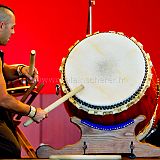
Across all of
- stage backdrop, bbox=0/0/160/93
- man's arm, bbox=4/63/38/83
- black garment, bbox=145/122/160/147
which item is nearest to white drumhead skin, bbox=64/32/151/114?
man's arm, bbox=4/63/38/83

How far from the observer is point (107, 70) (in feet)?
7.17

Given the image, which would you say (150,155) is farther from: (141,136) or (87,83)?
(87,83)

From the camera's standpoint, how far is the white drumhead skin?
215 cm

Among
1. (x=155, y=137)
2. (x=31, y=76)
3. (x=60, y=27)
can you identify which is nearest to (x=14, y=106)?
(x=31, y=76)

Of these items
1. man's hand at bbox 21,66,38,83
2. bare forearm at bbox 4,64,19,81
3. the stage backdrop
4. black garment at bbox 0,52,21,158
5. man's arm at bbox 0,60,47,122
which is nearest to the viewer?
man's arm at bbox 0,60,47,122

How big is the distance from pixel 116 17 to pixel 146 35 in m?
0.31

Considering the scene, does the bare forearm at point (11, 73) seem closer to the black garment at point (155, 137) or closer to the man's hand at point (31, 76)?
the man's hand at point (31, 76)

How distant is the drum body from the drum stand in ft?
0.17

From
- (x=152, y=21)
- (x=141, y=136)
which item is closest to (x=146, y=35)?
(x=152, y=21)

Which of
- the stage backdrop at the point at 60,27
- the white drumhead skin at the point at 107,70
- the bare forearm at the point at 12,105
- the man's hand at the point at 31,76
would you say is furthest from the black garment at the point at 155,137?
the stage backdrop at the point at 60,27

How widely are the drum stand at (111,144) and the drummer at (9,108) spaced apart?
9.0 inches

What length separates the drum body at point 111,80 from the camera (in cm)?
214

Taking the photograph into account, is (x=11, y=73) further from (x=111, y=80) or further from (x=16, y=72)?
(x=111, y=80)

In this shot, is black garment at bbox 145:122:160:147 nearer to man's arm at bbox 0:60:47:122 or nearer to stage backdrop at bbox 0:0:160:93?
man's arm at bbox 0:60:47:122
